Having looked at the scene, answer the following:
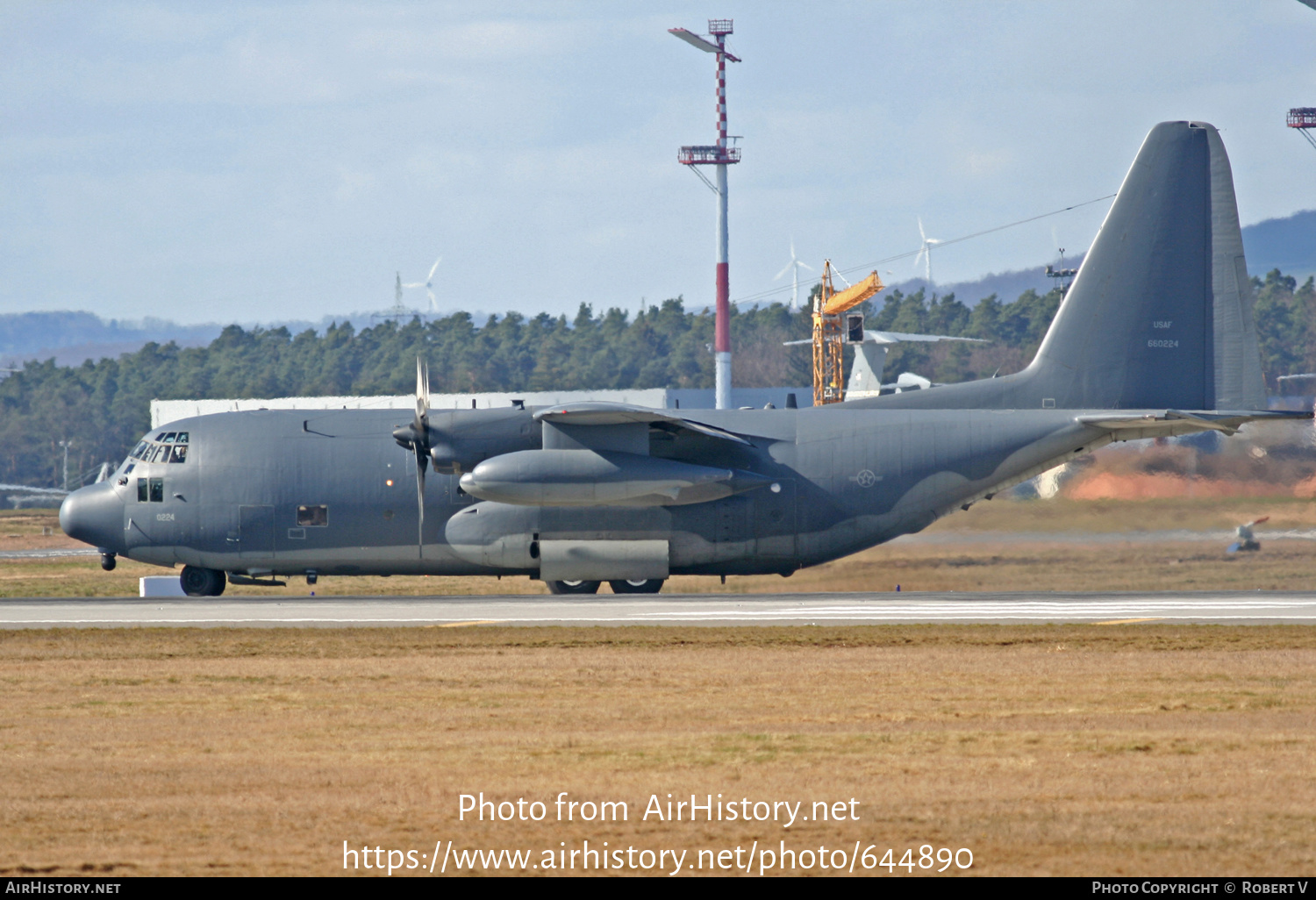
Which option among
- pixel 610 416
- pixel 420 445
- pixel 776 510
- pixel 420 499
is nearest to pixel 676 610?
pixel 776 510

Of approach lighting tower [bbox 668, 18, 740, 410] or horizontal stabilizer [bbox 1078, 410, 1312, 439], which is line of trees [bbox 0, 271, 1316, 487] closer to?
approach lighting tower [bbox 668, 18, 740, 410]

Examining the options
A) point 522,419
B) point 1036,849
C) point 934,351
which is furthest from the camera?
point 934,351

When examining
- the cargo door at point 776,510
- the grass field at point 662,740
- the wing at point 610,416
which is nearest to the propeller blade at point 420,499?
the wing at point 610,416

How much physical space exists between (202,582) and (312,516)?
3166mm

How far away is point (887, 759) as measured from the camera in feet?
38.8

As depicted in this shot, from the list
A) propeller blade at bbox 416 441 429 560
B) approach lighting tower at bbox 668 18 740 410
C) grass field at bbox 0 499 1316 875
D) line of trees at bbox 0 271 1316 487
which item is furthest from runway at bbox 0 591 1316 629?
line of trees at bbox 0 271 1316 487

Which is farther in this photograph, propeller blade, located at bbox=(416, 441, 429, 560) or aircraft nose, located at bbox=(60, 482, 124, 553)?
aircraft nose, located at bbox=(60, 482, 124, 553)

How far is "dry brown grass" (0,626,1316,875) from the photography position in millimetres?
9148

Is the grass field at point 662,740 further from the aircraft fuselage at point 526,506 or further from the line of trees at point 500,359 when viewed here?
the line of trees at point 500,359

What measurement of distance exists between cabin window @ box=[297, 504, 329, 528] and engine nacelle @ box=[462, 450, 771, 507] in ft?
11.3

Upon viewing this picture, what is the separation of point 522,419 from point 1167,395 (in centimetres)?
1259

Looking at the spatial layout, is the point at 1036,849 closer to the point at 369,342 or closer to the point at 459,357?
the point at 459,357

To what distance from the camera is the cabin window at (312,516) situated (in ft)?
89.9

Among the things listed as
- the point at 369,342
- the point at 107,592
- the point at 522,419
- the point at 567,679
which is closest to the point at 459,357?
the point at 369,342
